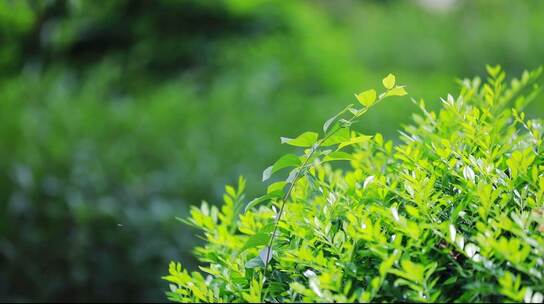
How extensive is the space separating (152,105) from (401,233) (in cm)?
484

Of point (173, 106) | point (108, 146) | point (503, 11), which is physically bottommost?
point (108, 146)

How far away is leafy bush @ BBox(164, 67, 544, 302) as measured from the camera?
4.94 feet

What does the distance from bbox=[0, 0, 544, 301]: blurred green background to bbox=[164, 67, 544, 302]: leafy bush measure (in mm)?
1364

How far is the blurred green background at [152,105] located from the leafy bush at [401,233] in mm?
1364

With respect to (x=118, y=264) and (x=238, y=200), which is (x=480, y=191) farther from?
(x=118, y=264)

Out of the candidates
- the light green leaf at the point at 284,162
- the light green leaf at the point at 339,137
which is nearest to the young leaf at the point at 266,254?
the light green leaf at the point at 284,162

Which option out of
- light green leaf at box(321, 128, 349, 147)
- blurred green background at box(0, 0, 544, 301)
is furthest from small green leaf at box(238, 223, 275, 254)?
blurred green background at box(0, 0, 544, 301)

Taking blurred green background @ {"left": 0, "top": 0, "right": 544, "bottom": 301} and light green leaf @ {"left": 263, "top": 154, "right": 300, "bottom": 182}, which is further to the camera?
blurred green background @ {"left": 0, "top": 0, "right": 544, "bottom": 301}

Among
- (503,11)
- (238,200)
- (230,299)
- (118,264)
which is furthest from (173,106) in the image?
(503,11)

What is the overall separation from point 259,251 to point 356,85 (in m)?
6.21

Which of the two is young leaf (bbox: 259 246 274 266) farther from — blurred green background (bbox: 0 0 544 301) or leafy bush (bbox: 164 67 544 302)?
blurred green background (bbox: 0 0 544 301)

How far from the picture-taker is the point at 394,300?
5.21ft

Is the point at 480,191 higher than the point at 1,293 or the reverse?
the reverse

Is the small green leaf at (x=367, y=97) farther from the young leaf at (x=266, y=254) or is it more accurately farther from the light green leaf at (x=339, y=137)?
the young leaf at (x=266, y=254)
